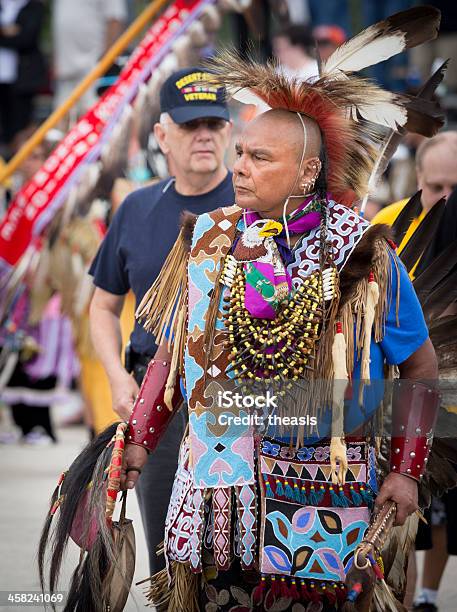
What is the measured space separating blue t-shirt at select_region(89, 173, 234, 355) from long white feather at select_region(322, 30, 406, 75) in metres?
1.19

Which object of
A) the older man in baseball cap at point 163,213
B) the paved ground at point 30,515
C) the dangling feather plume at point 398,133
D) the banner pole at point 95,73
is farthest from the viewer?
the banner pole at point 95,73

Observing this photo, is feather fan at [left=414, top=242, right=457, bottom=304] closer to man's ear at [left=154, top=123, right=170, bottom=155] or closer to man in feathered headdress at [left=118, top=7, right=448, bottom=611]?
man in feathered headdress at [left=118, top=7, right=448, bottom=611]

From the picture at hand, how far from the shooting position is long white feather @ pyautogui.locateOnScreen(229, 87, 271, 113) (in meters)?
3.49

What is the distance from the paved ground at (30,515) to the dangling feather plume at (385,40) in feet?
5.16

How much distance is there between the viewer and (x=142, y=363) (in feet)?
14.9

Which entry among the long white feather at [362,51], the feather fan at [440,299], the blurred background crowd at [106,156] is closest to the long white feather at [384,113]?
the long white feather at [362,51]

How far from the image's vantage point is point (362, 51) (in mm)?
3506

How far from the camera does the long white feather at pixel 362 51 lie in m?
3.48

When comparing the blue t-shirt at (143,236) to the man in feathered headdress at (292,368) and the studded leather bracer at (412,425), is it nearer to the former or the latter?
the man in feathered headdress at (292,368)

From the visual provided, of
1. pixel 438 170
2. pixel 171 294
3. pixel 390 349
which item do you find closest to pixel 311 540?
pixel 390 349

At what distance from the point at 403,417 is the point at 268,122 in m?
0.87

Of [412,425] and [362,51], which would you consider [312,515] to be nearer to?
[412,425]

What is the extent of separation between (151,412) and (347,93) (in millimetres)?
1041

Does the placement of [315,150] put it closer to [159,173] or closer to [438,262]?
[438,262]
